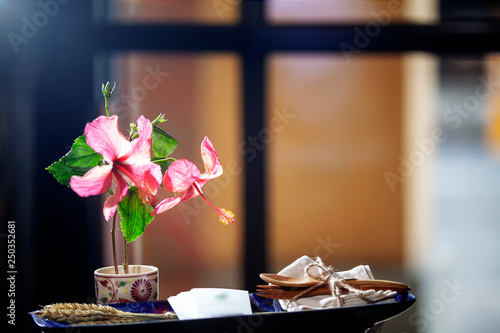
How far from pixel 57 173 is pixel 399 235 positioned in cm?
491

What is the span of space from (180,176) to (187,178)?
0.04 ft

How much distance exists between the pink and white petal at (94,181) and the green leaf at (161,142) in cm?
15

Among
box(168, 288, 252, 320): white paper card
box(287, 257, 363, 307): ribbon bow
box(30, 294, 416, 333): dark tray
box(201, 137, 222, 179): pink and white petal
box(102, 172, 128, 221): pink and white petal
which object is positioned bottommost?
box(30, 294, 416, 333): dark tray

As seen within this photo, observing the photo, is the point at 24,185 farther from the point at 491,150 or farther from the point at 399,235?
the point at 399,235

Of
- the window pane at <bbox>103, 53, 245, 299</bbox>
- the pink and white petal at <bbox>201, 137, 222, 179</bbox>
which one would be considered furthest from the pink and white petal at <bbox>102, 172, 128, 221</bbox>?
the window pane at <bbox>103, 53, 245, 299</bbox>

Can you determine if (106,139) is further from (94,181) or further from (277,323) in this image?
(277,323)

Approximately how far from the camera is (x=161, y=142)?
0.85 meters

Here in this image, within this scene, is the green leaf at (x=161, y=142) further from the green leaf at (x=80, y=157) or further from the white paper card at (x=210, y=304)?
the white paper card at (x=210, y=304)

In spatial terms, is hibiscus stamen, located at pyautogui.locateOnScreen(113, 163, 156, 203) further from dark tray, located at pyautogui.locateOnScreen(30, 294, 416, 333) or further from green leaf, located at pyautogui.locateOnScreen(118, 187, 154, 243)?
dark tray, located at pyautogui.locateOnScreen(30, 294, 416, 333)

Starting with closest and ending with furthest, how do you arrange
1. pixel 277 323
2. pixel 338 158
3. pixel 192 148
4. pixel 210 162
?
pixel 277 323 → pixel 210 162 → pixel 192 148 → pixel 338 158

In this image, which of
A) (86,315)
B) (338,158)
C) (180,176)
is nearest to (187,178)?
(180,176)

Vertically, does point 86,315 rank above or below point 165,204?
below

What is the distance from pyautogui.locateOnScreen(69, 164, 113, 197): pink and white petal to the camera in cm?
69

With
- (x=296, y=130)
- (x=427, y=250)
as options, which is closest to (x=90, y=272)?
(x=427, y=250)
